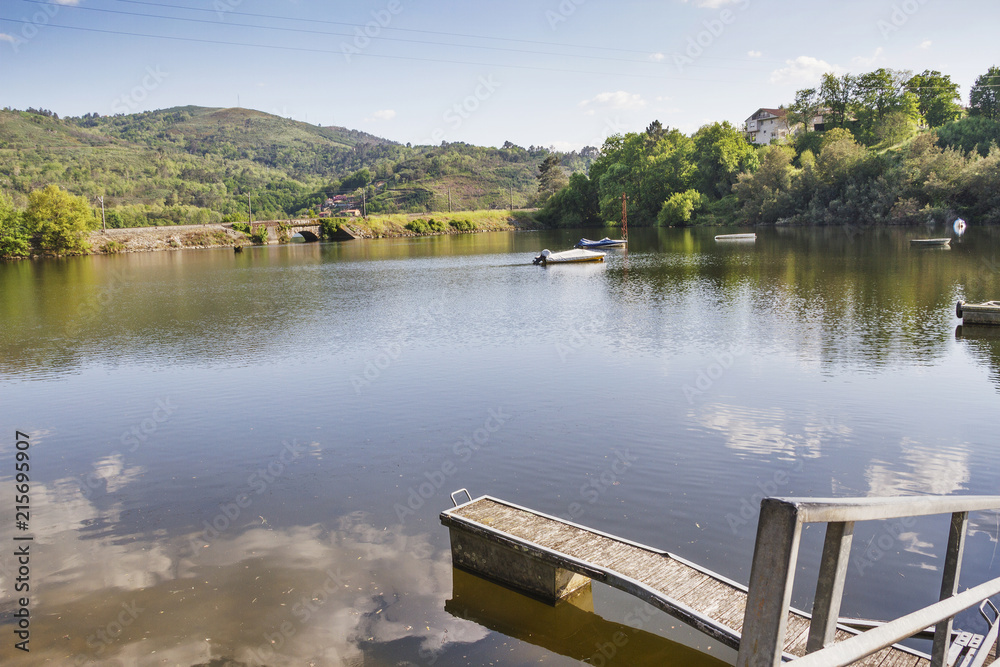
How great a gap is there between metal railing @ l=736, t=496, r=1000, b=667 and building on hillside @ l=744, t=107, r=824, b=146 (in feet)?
518

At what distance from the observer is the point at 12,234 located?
76.0 meters

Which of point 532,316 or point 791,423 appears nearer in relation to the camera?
point 791,423

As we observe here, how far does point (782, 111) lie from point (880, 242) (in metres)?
107

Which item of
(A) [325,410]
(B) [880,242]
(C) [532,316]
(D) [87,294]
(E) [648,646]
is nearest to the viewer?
(E) [648,646]

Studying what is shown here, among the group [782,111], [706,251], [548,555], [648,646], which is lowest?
[648,646]

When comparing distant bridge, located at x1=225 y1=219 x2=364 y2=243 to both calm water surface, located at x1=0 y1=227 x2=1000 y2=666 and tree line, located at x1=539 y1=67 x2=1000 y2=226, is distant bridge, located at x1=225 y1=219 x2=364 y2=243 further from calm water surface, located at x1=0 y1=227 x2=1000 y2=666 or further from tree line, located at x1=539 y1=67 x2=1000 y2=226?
calm water surface, located at x1=0 y1=227 x2=1000 y2=666

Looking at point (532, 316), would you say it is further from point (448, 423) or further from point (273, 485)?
point (273, 485)

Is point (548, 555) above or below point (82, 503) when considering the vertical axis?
above

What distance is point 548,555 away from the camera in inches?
297

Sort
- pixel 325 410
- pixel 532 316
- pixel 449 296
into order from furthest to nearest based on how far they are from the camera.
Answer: pixel 449 296
pixel 532 316
pixel 325 410

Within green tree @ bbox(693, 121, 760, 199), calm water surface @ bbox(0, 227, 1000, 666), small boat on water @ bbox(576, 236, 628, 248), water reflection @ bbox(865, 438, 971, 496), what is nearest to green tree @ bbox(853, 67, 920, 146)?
green tree @ bbox(693, 121, 760, 199)

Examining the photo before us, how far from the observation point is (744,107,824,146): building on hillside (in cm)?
14775

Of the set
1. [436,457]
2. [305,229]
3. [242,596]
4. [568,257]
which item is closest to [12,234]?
[305,229]

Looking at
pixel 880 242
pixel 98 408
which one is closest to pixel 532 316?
pixel 98 408
